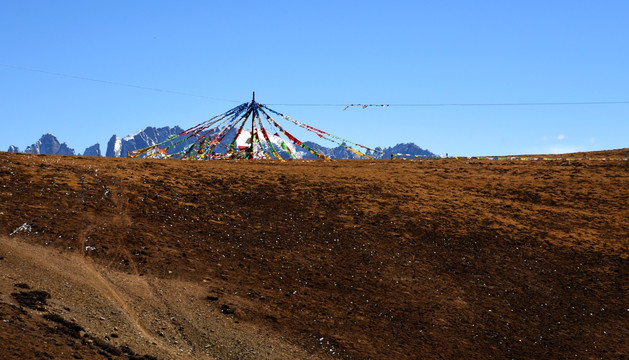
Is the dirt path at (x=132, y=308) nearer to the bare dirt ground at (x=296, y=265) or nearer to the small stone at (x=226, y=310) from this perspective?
the bare dirt ground at (x=296, y=265)

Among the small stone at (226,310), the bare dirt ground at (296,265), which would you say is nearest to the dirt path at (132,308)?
the bare dirt ground at (296,265)

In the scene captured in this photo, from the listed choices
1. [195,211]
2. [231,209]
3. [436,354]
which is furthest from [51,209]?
[436,354]

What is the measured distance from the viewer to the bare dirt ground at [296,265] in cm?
1641

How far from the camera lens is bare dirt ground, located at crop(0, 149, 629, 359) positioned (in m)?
16.4

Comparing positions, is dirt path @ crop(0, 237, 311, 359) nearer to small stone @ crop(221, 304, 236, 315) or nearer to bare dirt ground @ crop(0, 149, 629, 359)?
bare dirt ground @ crop(0, 149, 629, 359)

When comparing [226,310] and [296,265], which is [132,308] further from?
[296,265]

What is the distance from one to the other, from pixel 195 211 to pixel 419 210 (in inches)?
364

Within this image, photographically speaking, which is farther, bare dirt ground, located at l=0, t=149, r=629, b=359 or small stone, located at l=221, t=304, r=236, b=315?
small stone, located at l=221, t=304, r=236, b=315

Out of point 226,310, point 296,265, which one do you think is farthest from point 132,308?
point 296,265

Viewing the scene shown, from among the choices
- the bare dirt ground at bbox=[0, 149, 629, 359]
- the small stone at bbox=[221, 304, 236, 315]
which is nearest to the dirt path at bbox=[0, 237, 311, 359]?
the bare dirt ground at bbox=[0, 149, 629, 359]

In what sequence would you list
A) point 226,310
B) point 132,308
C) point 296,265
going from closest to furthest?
point 132,308
point 226,310
point 296,265

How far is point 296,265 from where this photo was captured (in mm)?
20672

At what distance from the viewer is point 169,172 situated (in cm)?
2803

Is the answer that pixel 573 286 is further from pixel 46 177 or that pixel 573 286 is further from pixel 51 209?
pixel 46 177
